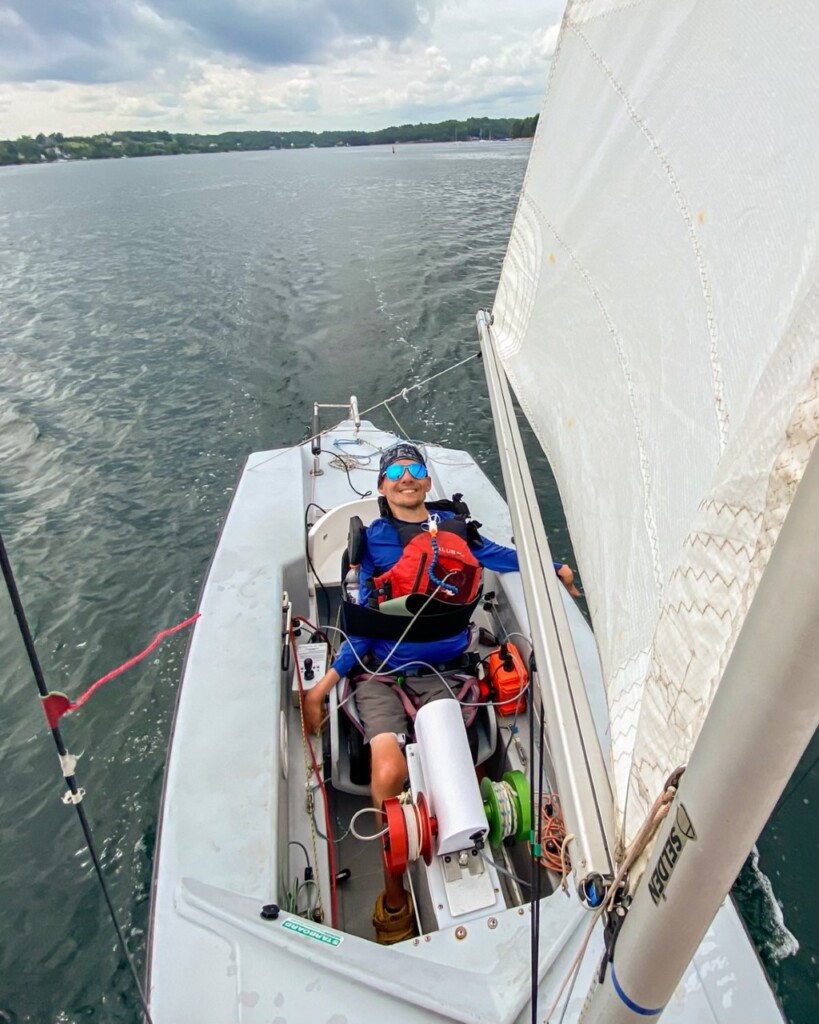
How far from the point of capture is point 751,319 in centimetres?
82

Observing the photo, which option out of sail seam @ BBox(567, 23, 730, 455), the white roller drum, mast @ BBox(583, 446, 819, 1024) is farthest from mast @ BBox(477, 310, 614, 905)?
the white roller drum

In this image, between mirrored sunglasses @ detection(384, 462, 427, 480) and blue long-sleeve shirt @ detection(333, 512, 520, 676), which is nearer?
blue long-sleeve shirt @ detection(333, 512, 520, 676)

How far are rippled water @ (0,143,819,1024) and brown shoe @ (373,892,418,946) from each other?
3.48 ft

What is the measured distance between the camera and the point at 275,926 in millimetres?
1809

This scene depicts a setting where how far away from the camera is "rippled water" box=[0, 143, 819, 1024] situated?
2875 millimetres

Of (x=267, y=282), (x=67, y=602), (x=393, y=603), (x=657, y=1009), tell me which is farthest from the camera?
(x=267, y=282)

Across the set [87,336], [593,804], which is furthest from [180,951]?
[87,336]

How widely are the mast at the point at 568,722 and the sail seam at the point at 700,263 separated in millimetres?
513

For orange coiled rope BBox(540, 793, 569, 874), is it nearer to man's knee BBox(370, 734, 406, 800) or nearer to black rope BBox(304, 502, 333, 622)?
man's knee BBox(370, 734, 406, 800)

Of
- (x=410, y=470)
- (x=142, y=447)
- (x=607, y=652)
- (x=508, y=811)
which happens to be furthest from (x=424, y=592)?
(x=142, y=447)

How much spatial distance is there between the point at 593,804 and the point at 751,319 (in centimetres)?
77

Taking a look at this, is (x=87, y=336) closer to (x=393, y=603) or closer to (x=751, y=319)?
(x=393, y=603)

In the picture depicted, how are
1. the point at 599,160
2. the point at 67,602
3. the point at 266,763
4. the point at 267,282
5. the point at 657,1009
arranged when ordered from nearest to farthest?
the point at 657,1009, the point at 599,160, the point at 266,763, the point at 67,602, the point at 267,282

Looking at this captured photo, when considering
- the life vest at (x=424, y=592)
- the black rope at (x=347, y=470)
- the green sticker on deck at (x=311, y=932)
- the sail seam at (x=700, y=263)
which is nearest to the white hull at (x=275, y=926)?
the green sticker on deck at (x=311, y=932)
